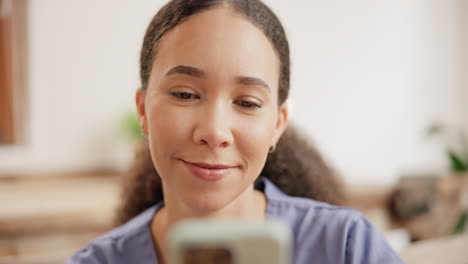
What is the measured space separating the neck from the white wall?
59.5 inches

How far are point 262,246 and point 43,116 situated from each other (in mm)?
2303

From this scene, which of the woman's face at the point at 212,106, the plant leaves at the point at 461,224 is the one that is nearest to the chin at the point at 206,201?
the woman's face at the point at 212,106

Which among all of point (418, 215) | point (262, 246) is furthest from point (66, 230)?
point (262, 246)

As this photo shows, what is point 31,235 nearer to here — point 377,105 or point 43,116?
point 43,116

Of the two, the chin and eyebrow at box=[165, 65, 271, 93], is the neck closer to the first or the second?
the chin

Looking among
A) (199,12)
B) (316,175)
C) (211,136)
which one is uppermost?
(199,12)

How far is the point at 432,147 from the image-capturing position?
3111mm

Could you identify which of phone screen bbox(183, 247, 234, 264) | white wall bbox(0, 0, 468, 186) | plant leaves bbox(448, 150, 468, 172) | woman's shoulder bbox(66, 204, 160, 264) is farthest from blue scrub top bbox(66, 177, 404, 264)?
white wall bbox(0, 0, 468, 186)

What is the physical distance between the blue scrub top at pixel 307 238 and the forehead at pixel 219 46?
0.84 ft

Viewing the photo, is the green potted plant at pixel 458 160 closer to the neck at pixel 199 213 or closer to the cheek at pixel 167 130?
the neck at pixel 199 213

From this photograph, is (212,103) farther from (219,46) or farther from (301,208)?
(301,208)

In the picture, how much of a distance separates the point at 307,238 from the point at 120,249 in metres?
0.32

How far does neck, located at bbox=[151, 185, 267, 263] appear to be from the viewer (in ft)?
2.58

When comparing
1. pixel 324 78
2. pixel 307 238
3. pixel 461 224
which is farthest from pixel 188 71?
pixel 324 78
